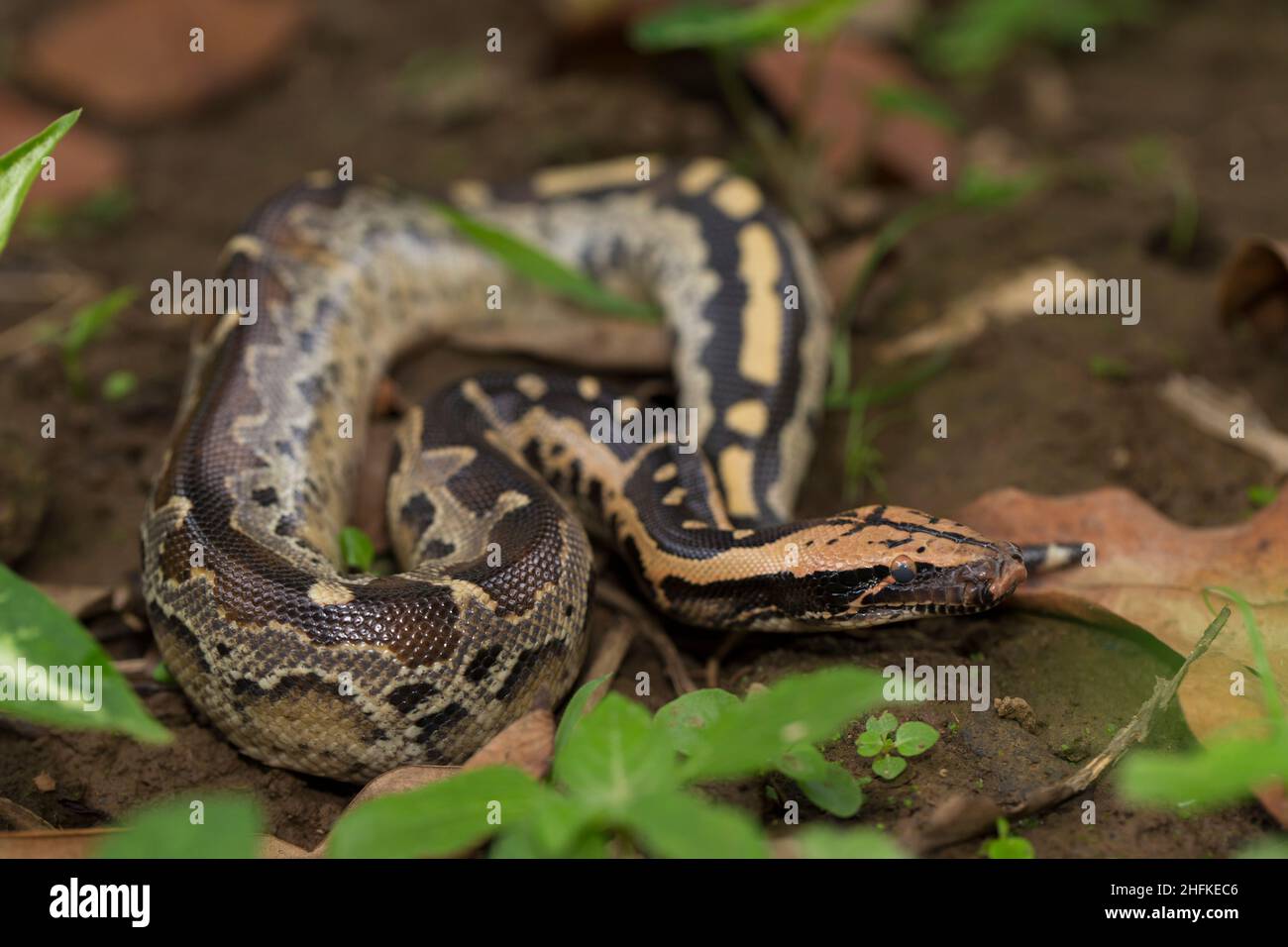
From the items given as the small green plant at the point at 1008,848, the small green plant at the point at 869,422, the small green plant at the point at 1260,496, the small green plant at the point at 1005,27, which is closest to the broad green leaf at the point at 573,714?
the small green plant at the point at 1008,848

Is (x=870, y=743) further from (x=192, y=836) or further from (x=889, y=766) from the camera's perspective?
(x=192, y=836)

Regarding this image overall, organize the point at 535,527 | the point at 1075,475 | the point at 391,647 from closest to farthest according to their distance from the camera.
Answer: the point at 391,647
the point at 535,527
the point at 1075,475

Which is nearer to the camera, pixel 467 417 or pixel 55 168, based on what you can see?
pixel 467 417

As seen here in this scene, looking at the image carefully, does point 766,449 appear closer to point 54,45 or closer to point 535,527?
point 535,527

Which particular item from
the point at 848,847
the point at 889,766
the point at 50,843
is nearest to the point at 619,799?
the point at 848,847

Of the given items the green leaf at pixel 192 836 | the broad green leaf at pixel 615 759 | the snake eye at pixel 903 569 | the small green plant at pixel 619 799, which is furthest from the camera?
the snake eye at pixel 903 569

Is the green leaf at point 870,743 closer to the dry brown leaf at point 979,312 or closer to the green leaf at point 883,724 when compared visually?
the green leaf at point 883,724

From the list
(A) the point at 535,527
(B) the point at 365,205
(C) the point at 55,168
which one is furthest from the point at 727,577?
(C) the point at 55,168
